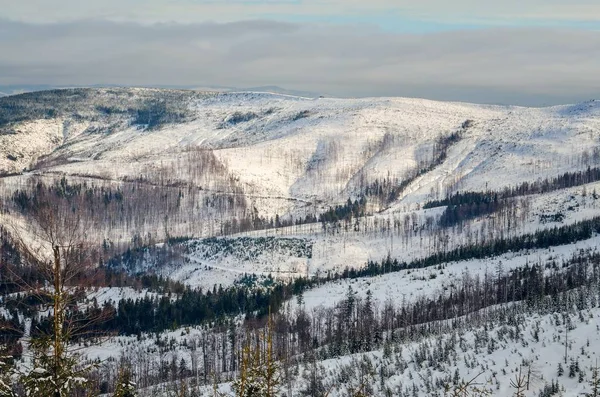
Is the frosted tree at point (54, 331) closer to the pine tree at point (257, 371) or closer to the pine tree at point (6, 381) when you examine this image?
the pine tree at point (6, 381)

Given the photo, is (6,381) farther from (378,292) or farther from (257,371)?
(378,292)

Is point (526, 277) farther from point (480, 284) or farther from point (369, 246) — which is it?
point (369, 246)

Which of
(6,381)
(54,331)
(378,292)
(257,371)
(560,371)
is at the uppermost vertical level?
(54,331)

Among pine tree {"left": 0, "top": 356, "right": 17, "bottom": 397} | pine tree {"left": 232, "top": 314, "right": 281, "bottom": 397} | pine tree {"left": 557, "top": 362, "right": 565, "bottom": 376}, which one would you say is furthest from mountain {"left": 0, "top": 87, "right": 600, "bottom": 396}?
pine tree {"left": 232, "top": 314, "right": 281, "bottom": 397}

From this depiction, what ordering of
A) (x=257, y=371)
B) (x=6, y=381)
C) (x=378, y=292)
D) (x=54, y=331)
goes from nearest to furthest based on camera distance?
(x=54, y=331) → (x=6, y=381) → (x=257, y=371) → (x=378, y=292)

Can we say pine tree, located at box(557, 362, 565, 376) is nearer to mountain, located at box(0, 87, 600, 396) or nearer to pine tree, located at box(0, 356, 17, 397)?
mountain, located at box(0, 87, 600, 396)

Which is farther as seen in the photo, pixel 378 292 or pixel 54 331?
pixel 378 292

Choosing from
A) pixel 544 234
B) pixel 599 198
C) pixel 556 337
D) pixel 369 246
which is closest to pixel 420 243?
pixel 369 246

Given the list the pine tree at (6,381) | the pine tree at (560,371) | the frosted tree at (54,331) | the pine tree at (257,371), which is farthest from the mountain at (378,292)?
the pine tree at (257,371)

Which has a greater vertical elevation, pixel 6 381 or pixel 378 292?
pixel 6 381

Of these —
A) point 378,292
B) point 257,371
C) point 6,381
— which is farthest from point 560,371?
point 378,292

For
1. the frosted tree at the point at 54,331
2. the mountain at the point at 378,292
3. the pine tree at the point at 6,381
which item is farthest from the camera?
the mountain at the point at 378,292

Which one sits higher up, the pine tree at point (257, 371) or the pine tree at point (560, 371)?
the pine tree at point (257, 371)
